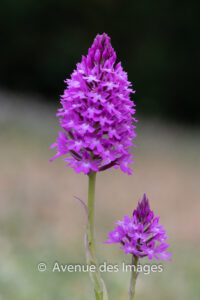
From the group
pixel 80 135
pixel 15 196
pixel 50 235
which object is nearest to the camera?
pixel 80 135

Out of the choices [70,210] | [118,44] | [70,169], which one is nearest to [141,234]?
[70,210]

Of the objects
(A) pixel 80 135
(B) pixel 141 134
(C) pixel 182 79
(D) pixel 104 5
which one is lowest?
(A) pixel 80 135

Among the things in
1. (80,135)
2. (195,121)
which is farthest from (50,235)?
(195,121)

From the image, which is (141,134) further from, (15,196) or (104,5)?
(15,196)

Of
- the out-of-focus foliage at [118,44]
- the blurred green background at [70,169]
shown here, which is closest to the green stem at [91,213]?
the blurred green background at [70,169]

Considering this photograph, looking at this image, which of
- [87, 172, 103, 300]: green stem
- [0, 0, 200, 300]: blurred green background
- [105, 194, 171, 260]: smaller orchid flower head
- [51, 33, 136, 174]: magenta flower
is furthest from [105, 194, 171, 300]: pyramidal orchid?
[0, 0, 200, 300]: blurred green background

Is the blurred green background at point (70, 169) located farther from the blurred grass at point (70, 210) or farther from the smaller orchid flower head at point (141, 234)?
the smaller orchid flower head at point (141, 234)
